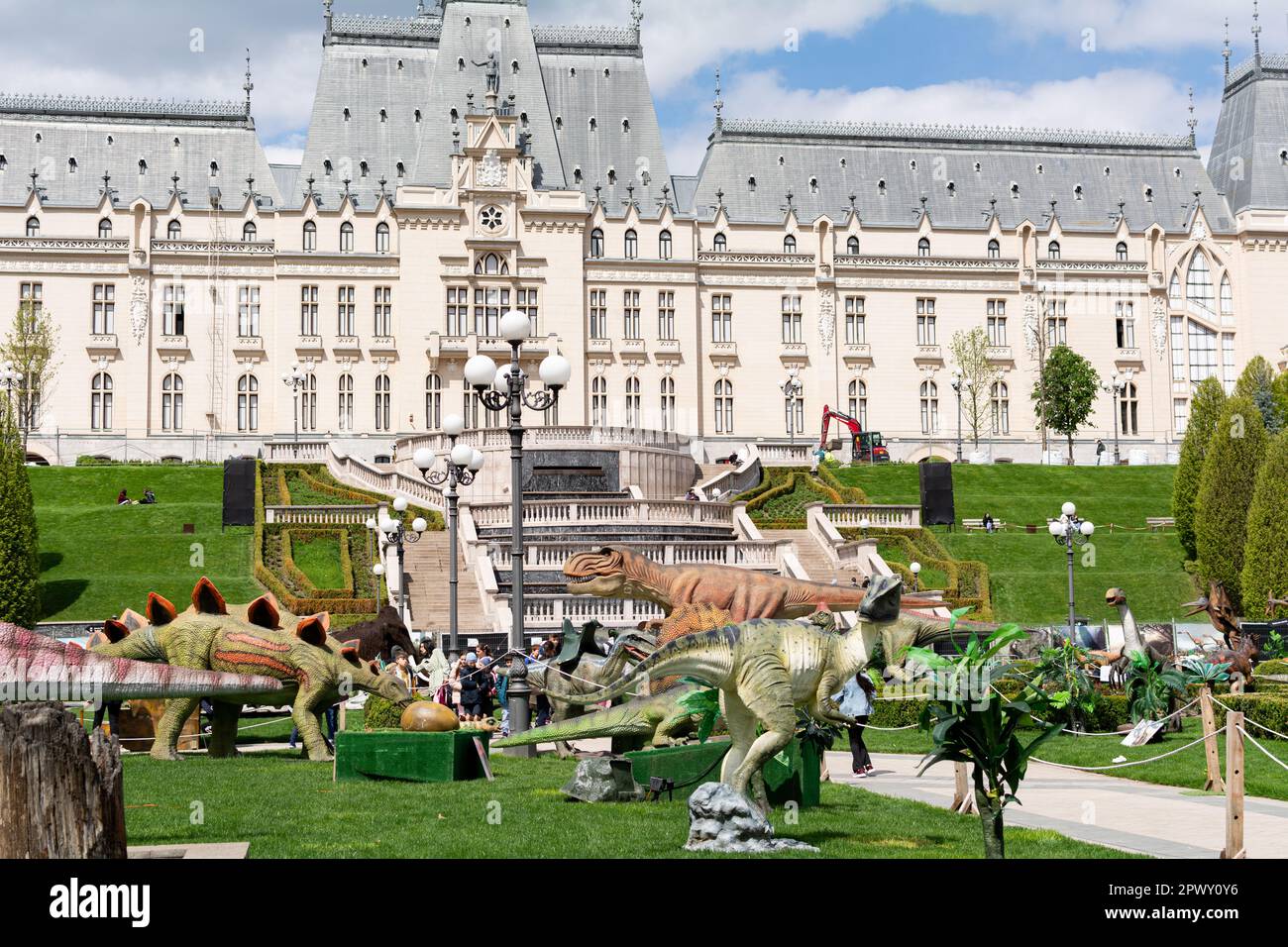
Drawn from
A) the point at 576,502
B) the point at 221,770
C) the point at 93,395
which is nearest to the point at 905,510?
the point at 576,502

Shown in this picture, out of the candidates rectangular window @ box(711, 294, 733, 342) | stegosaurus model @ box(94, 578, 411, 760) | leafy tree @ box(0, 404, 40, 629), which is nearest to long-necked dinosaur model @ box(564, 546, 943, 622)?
stegosaurus model @ box(94, 578, 411, 760)

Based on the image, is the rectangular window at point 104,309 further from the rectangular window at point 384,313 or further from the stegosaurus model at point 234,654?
the stegosaurus model at point 234,654

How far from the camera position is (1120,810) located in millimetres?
14742

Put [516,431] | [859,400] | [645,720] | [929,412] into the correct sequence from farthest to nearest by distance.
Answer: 1. [929,412]
2. [859,400]
3. [516,431]
4. [645,720]

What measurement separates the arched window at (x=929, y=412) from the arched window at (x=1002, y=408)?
2.97 m

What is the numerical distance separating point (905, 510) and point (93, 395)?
1686 inches

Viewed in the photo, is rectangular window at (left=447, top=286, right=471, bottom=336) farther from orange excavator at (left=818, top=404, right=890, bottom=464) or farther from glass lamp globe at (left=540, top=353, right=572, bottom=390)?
glass lamp globe at (left=540, top=353, right=572, bottom=390)

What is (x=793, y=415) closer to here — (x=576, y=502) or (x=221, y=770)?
(x=576, y=502)

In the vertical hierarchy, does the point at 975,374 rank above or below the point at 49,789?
above

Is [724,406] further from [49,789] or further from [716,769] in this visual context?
[49,789]

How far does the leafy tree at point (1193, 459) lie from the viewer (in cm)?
4775

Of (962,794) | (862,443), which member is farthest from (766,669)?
(862,443)

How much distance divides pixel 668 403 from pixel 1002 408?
59.0ft

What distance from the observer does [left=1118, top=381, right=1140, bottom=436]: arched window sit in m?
81.1
